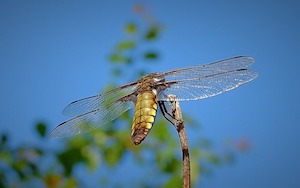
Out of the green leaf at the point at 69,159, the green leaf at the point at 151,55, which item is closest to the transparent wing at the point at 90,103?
the green leaf at the point at 69,159

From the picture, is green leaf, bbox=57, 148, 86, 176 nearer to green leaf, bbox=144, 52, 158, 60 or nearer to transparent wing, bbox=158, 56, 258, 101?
green leaf, bbox=144, 52, 158, 60

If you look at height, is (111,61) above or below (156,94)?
above

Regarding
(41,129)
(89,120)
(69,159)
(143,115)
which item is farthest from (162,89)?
(41,129)

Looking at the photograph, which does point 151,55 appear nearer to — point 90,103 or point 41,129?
point 41,129

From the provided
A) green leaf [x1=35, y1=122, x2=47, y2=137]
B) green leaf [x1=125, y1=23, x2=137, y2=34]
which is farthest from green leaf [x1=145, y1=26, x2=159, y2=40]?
green leaf [x1=35, y1=122, x2=47, y2=137]

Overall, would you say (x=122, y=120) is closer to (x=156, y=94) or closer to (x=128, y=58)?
(x=128, y=58)

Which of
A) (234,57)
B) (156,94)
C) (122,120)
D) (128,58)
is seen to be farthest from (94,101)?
(128,58)
